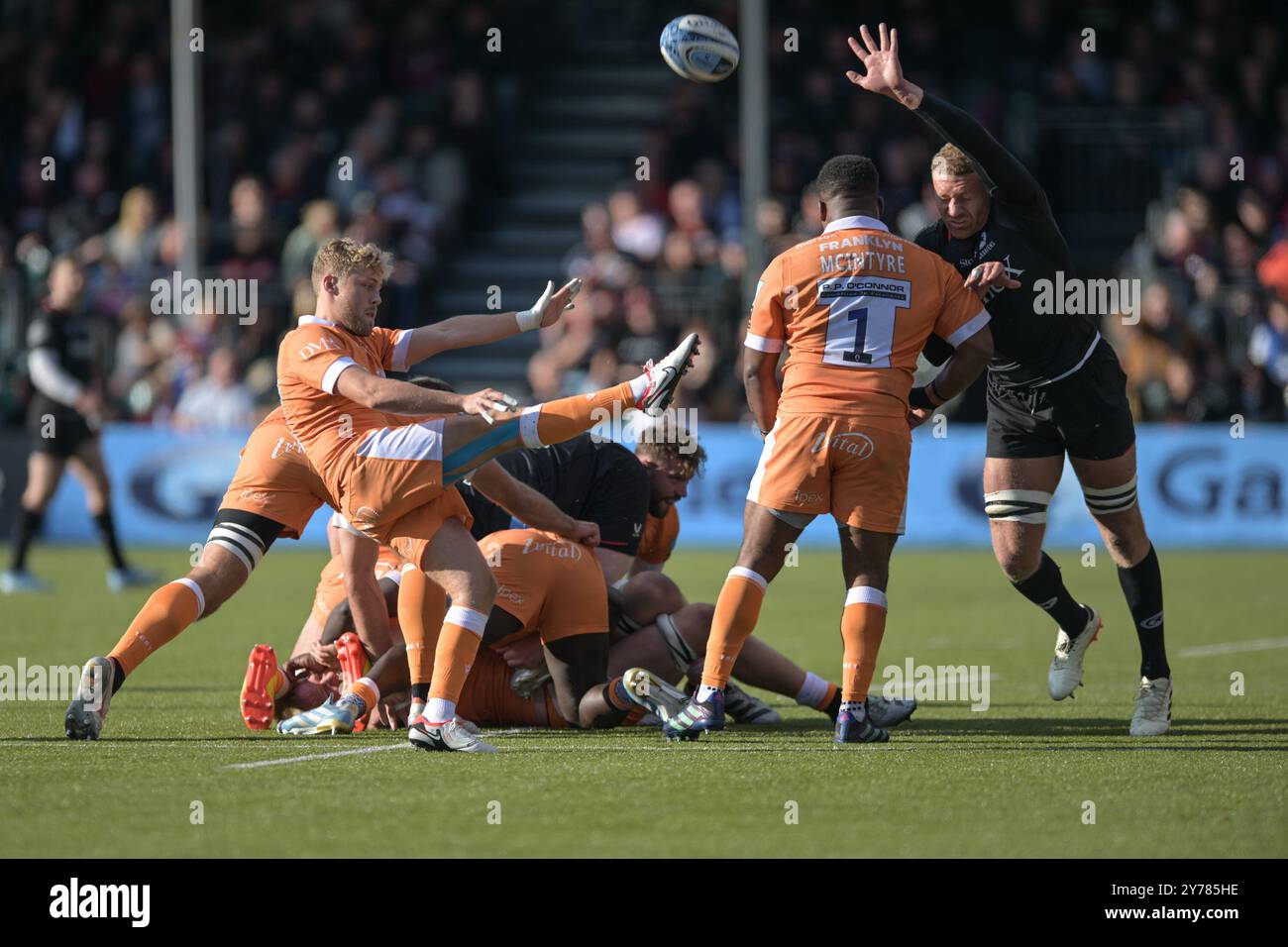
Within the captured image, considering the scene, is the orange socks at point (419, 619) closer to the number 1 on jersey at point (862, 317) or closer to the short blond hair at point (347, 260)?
the short blond hair at point (347, 260)

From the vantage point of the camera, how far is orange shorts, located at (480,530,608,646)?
7.76 meters

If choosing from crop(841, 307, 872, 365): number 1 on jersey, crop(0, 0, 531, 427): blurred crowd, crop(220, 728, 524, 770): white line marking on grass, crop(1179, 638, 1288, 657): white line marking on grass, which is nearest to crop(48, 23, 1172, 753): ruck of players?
crop(841, 307, 872, 365): number 1 on jersey

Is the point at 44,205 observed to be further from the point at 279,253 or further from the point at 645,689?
the point at 645,689

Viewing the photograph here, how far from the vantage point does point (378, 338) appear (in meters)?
7.96

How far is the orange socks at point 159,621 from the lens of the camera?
7.62 m

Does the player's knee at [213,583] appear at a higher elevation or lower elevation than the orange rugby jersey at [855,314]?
lower

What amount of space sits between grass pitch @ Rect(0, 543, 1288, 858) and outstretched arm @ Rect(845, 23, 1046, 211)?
2.38m

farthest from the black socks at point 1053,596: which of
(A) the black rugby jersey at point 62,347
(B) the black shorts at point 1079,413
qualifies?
(A) the black rugby jersey at point 62,347

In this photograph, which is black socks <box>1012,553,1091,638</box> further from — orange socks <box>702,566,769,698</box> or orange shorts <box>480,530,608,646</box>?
orange shorts <box>480,530,608,646</box>

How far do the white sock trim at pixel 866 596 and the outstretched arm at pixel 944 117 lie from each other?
1.87 m

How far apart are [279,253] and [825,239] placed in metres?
15.5

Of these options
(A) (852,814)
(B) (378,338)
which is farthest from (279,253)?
(A) (852,814)

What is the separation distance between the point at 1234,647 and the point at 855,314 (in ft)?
16.1

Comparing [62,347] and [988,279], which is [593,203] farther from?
[988,279]
